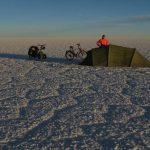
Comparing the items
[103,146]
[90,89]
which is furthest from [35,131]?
[90,89]

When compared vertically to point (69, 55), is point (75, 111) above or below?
below

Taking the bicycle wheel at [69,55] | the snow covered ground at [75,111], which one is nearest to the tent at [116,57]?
the snow covered ground at [75,111]

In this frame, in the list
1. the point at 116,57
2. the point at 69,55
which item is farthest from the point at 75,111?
the point at 69,55

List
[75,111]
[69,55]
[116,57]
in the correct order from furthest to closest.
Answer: [69,55] < [116,57] < [75,111]

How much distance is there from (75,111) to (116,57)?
9010mm

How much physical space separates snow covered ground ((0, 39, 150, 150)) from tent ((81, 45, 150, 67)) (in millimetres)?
2455

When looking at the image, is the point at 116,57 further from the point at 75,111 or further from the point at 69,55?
the point at 75,111

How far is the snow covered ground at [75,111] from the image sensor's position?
262 inches

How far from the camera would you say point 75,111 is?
8648 mm

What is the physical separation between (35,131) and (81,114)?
1449 mm

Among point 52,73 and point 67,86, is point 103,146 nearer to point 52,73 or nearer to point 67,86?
point 67,86

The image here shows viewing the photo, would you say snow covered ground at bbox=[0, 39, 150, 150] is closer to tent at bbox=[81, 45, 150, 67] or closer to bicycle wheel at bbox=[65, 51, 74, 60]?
tent at bbox=[81, 45, 150, 67]

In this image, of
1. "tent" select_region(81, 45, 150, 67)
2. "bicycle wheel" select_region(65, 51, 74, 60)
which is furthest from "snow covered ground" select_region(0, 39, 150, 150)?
"bicycle wheel" select_region(65, 51, 74, 60)

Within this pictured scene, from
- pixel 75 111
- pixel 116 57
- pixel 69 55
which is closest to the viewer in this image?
pixel 75 111
